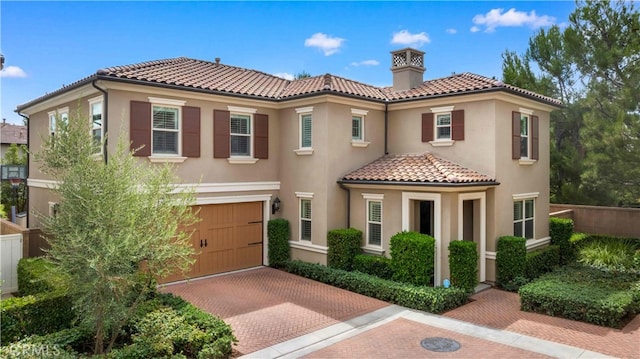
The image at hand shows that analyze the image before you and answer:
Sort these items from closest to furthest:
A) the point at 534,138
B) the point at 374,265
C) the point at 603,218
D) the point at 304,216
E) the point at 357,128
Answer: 1. the point at 374,265
2. the point at 304,216
3. the point at 534,138
4. the point at 357,128
5. the point at 603,218

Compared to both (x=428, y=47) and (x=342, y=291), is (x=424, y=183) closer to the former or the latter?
(x=342, y=291)

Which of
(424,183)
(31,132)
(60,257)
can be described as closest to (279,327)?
(60,257)

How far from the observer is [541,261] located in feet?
48.4

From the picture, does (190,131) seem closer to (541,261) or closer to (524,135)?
(524,135)

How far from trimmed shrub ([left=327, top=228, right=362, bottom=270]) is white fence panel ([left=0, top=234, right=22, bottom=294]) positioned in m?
9.35

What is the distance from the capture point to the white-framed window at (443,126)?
1477cm

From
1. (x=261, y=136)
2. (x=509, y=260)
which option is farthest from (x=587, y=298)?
(x=261, y=136)

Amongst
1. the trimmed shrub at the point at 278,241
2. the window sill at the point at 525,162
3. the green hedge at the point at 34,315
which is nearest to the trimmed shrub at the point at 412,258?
the trimmed shrub at the point at 278,241

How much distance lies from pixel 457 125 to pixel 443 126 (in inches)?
23.5

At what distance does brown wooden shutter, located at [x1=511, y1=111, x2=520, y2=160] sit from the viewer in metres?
14.3

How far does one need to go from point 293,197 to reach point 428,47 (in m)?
8.77

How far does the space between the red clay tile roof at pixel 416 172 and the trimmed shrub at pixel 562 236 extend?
5099 millimetres

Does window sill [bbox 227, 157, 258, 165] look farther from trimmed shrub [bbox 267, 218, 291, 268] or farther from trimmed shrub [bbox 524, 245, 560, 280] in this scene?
trimmed shrub [bbox 524, 245, 560, 280]

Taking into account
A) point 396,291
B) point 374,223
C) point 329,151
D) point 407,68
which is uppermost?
point 407,68
